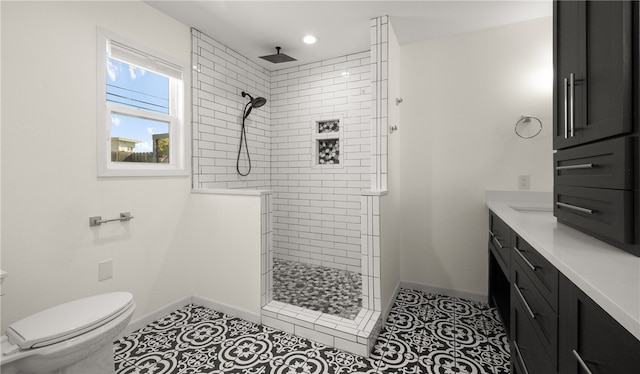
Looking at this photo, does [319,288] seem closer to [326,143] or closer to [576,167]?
[326,143]

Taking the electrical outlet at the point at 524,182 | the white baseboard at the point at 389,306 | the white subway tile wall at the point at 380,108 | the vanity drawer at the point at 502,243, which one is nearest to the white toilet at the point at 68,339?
the white baseboard at the point at 389,306

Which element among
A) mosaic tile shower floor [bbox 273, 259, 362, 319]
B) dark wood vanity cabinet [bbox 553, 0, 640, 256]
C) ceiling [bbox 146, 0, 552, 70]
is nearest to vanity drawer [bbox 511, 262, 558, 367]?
dark wood vanity cabinet [bbox 553, 0, 640, 256]

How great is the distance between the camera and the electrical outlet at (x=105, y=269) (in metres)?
1.96

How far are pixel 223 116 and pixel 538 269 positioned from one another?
2.79 meters

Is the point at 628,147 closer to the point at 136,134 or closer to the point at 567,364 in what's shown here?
the point at 567,364

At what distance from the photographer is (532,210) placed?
2244mm

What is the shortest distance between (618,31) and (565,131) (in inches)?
19.9

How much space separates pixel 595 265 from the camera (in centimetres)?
81

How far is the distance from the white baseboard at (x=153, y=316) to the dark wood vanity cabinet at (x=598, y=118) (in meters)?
2.74

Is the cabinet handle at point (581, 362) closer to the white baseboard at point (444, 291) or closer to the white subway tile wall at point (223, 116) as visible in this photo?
the white baseboard at point (444, 291)

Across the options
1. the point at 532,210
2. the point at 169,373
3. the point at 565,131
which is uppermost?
the point at 565,131

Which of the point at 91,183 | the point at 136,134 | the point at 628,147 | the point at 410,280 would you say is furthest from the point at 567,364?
the point at 136,134

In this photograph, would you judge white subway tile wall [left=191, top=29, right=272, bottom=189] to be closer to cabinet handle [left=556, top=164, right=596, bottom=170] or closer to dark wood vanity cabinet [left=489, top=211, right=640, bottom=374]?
dark wood vanity cabinet [left=489, top=211, right=640, bottom=374]

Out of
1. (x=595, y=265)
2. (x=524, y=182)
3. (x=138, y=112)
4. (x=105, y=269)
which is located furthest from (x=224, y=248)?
(x=524, y=182)
